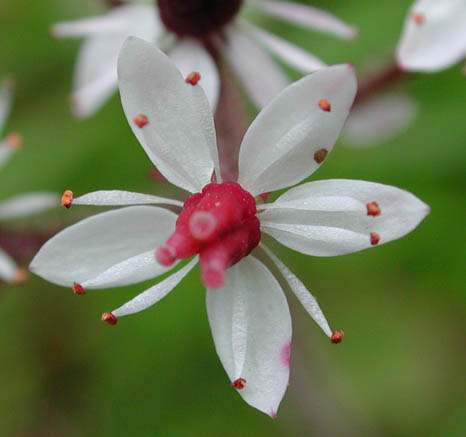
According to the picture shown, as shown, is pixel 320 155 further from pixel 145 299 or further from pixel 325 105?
pixel 145 299

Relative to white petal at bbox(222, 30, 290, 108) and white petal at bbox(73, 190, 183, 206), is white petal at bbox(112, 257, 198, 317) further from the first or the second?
white petal at bbox(222, 30, 290, 108)

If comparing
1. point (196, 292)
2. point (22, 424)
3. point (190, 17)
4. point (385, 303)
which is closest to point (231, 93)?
point (190, 17)

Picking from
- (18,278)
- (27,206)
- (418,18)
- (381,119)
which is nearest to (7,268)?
(18,278)

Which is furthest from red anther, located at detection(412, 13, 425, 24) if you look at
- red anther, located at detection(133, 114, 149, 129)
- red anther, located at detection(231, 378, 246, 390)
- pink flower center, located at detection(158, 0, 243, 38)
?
red anther, located at detection(231, 378, 246, 390)

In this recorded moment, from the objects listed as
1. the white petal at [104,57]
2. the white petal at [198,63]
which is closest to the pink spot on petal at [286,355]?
the white petal at [198,63]

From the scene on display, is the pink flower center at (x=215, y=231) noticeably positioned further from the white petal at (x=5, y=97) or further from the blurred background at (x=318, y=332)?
the blurred background at (x=318, y=332)

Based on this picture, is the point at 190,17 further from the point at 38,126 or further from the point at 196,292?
the point at 38,126
